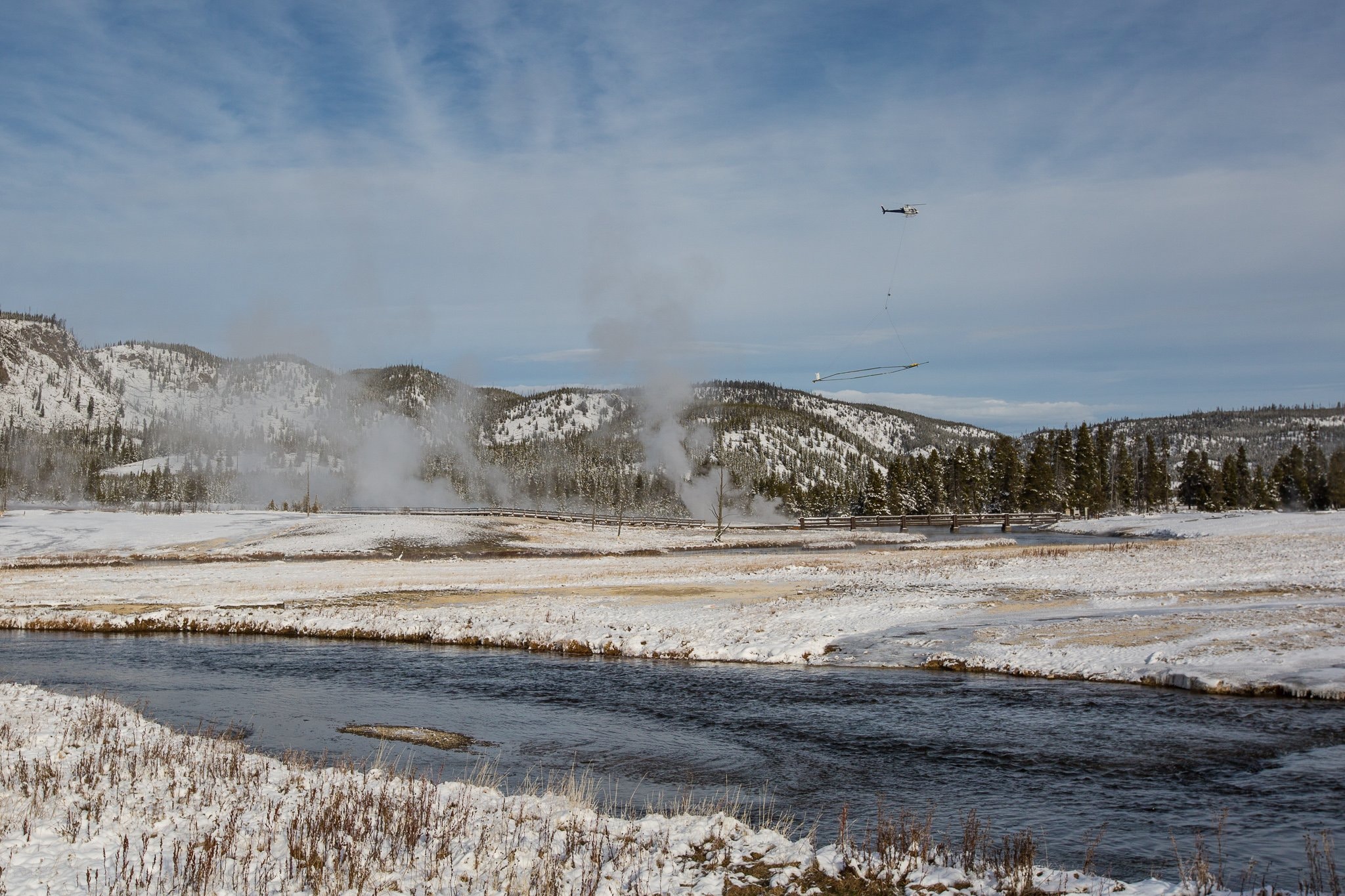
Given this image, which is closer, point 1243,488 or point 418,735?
point 418,735

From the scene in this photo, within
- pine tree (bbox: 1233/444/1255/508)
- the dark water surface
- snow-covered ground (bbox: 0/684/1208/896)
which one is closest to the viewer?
snow-covered ground (bbox: 0/684/1208/896)

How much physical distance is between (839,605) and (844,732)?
16698mm

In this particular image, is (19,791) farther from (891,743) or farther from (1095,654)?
(1095,654)

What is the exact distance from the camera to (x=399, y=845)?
400 inches

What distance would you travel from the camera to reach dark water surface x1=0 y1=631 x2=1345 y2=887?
12.7 metres

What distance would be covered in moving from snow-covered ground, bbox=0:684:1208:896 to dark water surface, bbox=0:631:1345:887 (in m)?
1.94

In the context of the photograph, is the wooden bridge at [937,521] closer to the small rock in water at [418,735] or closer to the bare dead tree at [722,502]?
the bare dead tree at [722,502]

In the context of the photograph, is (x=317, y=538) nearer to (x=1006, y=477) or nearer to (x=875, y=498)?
(x=875, y=498)

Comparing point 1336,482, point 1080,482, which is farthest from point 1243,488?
point 1080,482

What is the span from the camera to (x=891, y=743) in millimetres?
16828

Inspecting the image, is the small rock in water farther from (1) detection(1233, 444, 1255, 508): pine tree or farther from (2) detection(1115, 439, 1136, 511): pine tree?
(2) detection(1115, 439, 1136, 511): pine tree

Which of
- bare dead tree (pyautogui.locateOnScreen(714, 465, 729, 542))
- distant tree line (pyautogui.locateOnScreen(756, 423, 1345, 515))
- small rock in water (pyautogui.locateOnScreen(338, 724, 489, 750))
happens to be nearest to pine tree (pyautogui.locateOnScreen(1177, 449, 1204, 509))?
distant tree line (pyautogui.locateOnScreen(756, 423, 1345, 515))

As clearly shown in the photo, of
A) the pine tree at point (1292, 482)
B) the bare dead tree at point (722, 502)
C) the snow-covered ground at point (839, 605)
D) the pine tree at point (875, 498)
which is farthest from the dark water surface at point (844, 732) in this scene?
the pine tree at point (1292, 482)

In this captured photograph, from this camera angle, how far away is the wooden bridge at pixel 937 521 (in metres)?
110
